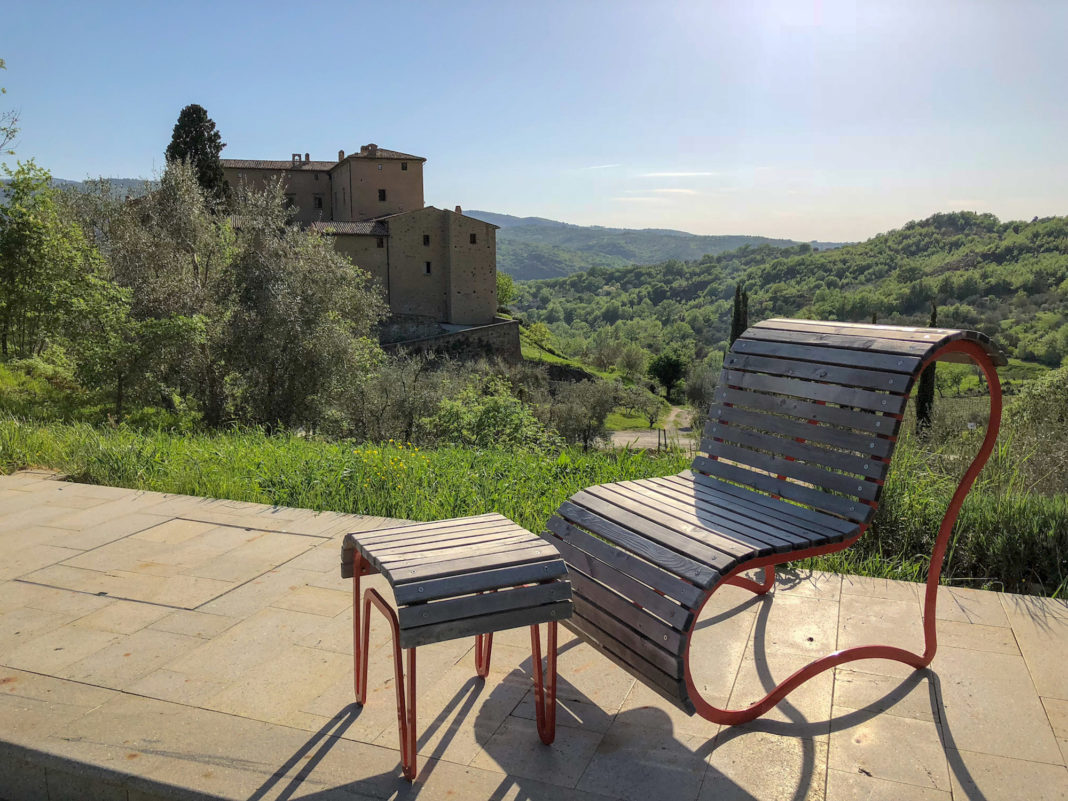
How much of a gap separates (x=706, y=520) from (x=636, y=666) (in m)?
0.51

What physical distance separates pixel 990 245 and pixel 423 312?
53032 mm

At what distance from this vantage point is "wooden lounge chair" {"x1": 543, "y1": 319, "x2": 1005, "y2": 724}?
1974mm

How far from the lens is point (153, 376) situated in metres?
10.4

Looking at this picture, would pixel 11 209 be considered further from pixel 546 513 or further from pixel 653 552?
pixel 653 552

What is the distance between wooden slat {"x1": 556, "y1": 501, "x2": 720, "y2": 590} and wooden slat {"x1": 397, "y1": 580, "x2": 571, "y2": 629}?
0.27 metres

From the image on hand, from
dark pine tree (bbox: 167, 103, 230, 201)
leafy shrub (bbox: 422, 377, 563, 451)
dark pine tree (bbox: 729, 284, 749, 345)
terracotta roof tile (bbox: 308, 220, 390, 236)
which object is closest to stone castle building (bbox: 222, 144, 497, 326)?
terracotta roof tile (bbox: 308, 220, 390, 236)

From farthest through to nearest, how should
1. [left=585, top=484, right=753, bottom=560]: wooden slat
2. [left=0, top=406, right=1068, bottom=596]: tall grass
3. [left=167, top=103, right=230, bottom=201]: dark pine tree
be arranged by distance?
[left=167, top=103, right=230, bottom=201]: dark pine tree
[left=0, top=406, right=1068, bottom=596]: tall grass
[left=585, top=484, right=753, bottom=560]: wooden slat

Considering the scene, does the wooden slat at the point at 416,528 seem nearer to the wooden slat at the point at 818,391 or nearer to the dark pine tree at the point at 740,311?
the wooden slat at the point at 818,391

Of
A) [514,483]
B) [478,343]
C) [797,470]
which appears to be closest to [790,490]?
[797,470]

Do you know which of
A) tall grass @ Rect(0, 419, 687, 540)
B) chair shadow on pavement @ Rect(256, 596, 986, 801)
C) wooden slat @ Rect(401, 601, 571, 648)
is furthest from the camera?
tall grass @ Rect(0, 419, 687, 540)

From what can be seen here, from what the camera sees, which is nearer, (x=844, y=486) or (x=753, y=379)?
(x=844, y=486)

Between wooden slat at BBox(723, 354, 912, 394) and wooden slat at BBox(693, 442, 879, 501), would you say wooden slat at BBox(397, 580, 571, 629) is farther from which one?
wooden slat at BBox(723, 354, 912, 394)

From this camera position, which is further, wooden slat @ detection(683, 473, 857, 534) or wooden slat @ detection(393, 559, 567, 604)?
wooden slat @ detection(683, 473, 857, 534)

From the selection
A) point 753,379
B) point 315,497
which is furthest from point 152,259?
point 753,379
